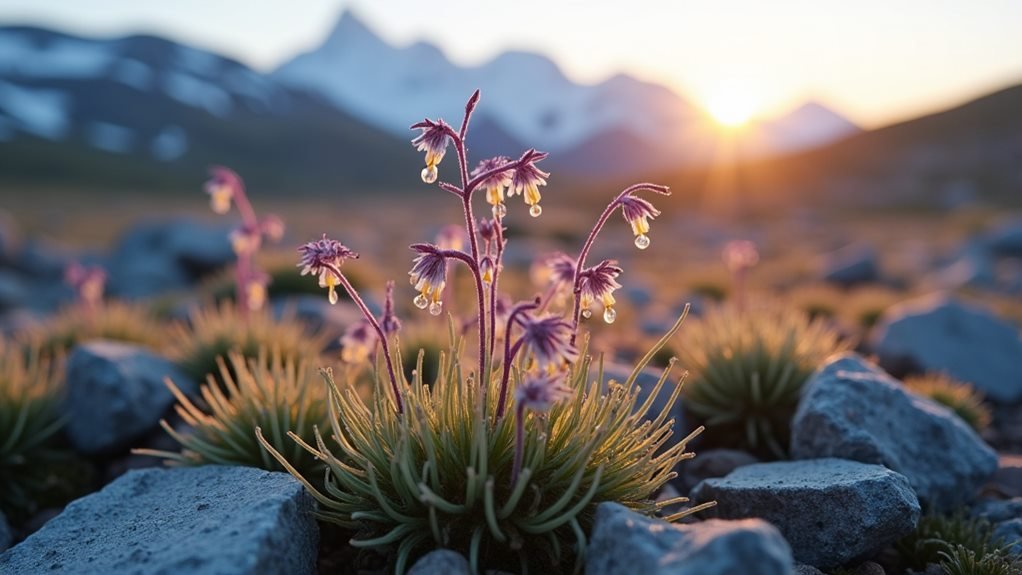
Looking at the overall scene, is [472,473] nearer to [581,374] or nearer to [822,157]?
[581,374]

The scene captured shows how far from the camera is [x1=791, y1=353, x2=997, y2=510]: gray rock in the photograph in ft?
15.0

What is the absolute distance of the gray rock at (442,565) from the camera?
9.43ft

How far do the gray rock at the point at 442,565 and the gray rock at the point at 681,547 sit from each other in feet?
1.66

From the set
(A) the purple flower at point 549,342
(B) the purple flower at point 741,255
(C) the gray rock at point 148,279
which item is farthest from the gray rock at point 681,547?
(C) the gray rock at point 148,279

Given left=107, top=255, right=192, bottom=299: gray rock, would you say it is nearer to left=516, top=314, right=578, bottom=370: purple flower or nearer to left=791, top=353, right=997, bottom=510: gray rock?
left=791, top=353, right=997, bottom=510: gray rock

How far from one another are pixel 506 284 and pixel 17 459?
39.3ft

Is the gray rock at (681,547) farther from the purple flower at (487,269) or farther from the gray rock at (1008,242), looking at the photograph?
the gray rock at (1008,242)

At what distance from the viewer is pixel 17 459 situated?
5609mm

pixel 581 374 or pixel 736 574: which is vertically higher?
pixel 581 374

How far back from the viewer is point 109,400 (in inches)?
240

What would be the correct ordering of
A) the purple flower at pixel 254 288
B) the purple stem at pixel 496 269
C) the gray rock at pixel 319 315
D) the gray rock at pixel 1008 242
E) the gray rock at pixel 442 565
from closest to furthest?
1. the gray rock at pixel 442 565
2. the purple stem at pixel 496 269
3. the purple flower at pixel 254 288
4. the gray rock at pixel 319 315
5. the gray rock at pixel 1008 242

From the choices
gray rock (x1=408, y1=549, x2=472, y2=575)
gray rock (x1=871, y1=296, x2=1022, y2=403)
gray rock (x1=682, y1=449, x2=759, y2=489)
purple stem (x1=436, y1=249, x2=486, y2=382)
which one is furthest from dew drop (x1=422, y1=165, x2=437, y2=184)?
gray rock (x1=871, y1=296, x2=1022, y2=403)

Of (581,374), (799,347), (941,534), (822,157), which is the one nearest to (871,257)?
(799,347)

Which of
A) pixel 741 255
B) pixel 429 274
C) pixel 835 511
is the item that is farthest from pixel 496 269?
pixel 741 255
